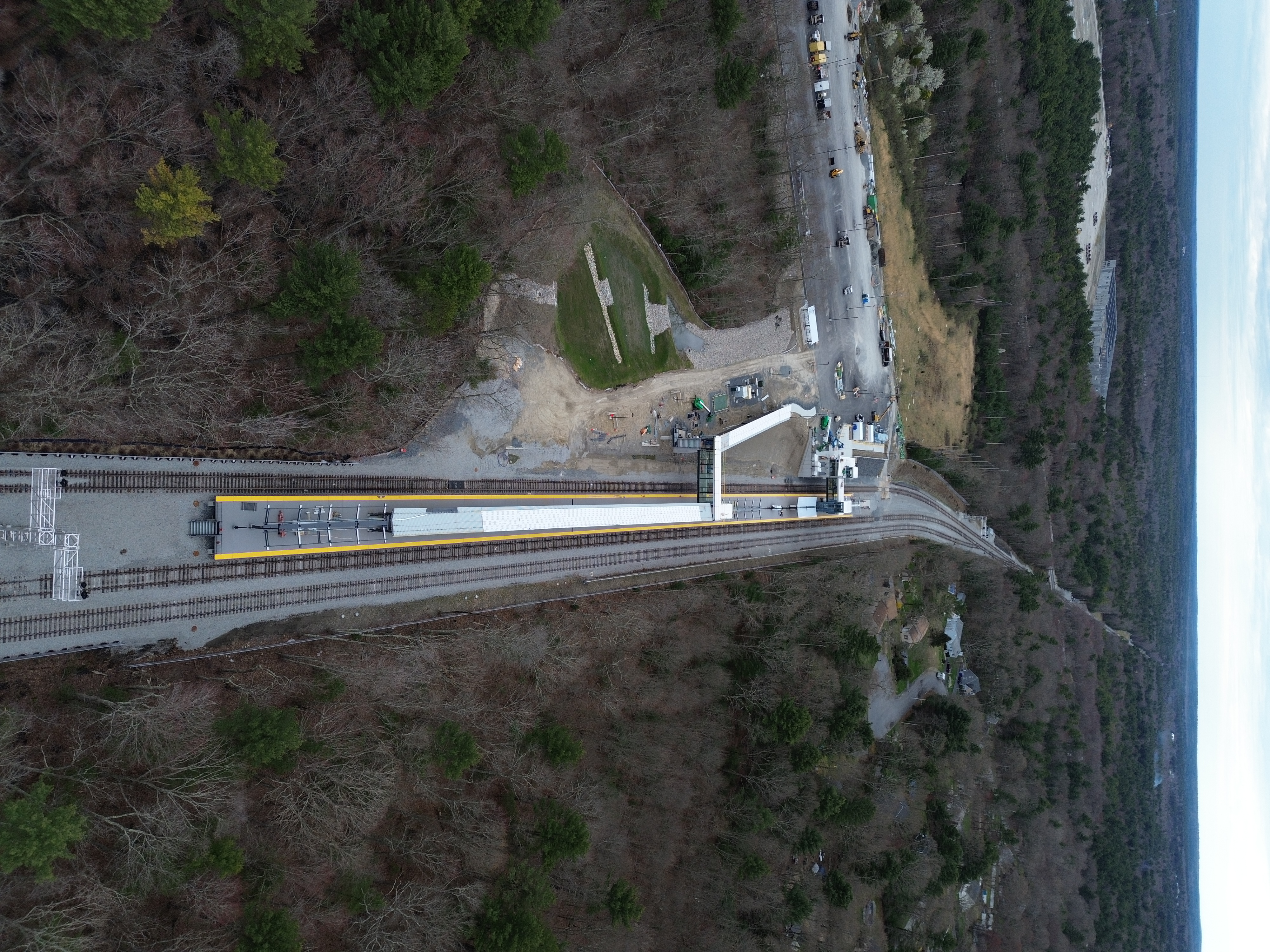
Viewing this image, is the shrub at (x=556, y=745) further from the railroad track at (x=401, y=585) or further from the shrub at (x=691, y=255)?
the shrub at (x=691, y=255)

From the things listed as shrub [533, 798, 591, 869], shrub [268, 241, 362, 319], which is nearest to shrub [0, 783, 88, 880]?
shrub [268, 241, 362, 319]

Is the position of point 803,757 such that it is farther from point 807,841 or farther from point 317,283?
point 317,283

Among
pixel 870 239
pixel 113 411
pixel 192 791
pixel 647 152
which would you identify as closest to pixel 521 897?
pixel 192 791

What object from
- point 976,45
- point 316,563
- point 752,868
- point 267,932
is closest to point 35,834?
point 267,932

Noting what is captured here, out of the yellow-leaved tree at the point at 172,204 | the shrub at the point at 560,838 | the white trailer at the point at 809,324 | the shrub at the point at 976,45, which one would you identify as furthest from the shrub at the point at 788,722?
the shrub at the point at 976,45

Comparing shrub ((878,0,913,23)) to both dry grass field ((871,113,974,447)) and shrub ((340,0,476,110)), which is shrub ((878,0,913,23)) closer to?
dry grass field ((871,113,974,447))

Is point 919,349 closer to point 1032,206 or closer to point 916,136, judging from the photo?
point 916,136
